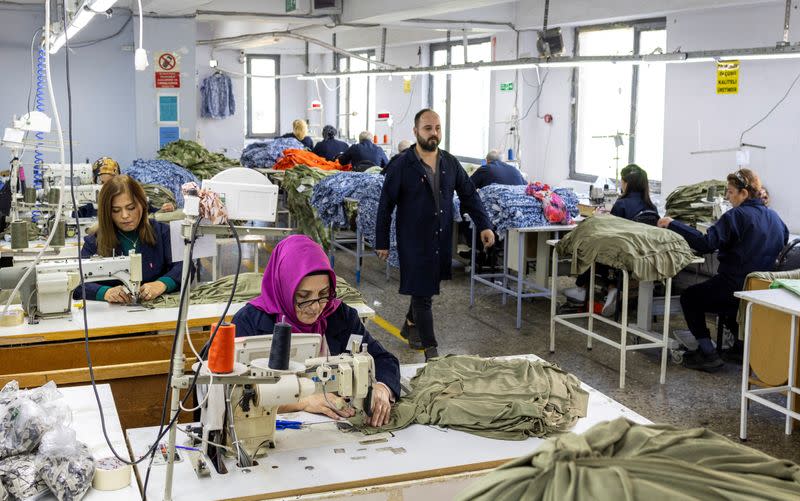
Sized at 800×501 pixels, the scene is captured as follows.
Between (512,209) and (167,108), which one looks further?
(167,108)

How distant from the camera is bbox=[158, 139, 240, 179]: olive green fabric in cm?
955

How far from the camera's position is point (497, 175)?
8.16 m

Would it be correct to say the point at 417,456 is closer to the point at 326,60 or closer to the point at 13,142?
the point at 13,142

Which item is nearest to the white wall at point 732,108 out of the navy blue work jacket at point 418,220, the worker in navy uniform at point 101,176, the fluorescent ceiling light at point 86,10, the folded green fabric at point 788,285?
the folded green fabric at point 788,285

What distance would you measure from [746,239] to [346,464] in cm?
406

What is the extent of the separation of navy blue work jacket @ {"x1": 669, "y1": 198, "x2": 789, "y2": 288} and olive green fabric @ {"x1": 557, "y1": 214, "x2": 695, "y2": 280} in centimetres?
29

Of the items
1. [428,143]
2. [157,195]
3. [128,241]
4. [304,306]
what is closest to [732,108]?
[428,143]

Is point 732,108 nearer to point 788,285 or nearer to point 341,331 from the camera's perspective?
point 788,285

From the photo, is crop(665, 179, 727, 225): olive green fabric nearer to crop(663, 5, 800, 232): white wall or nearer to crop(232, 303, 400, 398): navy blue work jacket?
crop(663, 5, 800, 232): white wall

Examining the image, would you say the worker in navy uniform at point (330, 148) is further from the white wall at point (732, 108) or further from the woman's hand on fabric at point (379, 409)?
the woman's hand on fabric at point (379, 409)

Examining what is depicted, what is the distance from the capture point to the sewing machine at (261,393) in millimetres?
2314

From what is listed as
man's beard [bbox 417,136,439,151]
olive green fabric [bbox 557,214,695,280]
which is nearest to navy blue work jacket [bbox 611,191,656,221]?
olive green fabric [bbox 557,214,695,280]

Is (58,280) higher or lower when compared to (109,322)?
higher

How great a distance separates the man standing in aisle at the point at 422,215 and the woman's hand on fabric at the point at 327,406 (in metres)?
2.80
